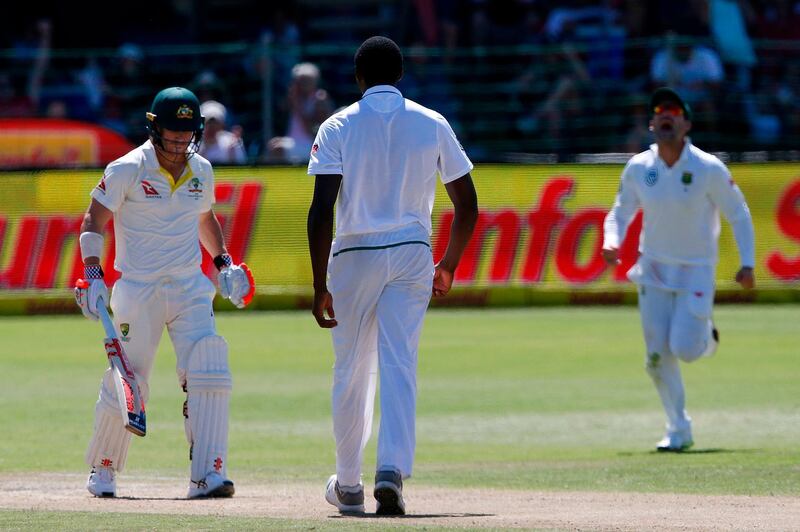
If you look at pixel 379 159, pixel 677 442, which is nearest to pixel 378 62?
pixel 379 159

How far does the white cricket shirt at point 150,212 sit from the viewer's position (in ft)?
29.4

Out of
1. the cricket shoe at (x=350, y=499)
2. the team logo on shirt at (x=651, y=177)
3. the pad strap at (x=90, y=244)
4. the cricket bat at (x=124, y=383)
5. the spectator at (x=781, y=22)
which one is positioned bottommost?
the cricket shoe at (x=350, y=499)

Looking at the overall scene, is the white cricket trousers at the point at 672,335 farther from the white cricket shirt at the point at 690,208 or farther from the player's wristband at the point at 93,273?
the player's wristband at the point at 93,273

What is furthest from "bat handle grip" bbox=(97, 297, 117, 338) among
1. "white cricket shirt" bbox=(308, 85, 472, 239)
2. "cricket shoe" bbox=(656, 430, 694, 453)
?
"cricket shoe" bbox=(656, 430, 694, 453)

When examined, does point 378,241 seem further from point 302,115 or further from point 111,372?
point 302,115

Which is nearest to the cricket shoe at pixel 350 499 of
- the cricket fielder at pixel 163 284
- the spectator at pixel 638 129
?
the cricket fielder at pixel 163 284

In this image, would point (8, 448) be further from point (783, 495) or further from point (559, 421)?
point (783, 495)

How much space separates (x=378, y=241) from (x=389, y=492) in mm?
1186

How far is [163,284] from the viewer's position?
909 centimetres

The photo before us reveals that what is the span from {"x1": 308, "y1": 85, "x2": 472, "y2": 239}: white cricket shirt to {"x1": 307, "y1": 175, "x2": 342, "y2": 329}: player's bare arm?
0.07 m

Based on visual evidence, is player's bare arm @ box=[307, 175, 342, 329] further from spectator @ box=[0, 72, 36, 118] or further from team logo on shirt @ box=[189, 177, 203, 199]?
spectator @ box=[0, 72, 36, 118]

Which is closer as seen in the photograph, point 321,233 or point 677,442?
point 321,233

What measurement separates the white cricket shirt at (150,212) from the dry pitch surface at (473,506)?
127 centimetres

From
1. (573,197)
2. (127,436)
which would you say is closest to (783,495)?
(127,436)
